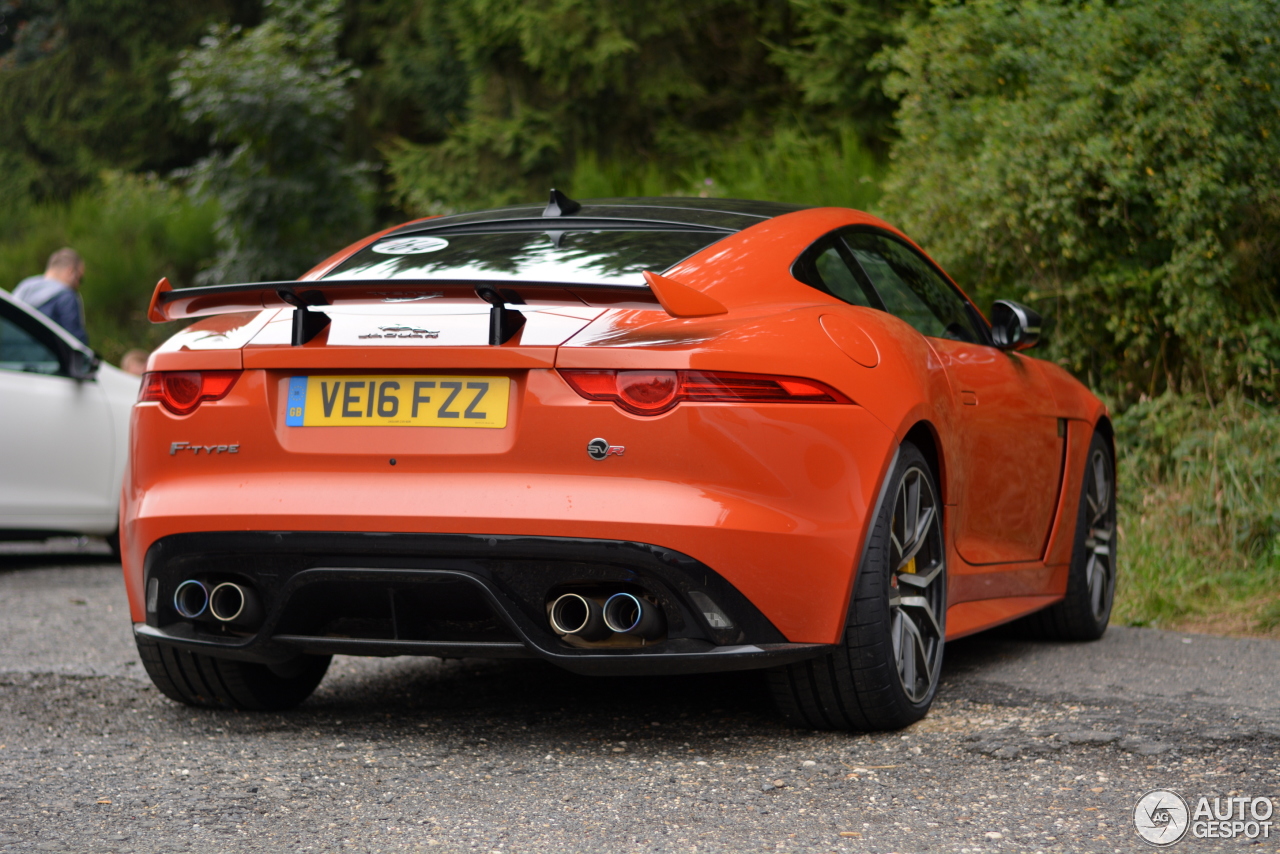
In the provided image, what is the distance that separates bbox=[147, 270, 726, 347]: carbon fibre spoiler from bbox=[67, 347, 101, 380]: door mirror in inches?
191

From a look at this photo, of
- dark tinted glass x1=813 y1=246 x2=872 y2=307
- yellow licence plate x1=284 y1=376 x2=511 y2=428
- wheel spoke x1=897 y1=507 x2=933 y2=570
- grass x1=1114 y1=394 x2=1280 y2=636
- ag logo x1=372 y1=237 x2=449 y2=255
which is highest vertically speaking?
ag logo x1=372 y1=237 x2=449 y2=255

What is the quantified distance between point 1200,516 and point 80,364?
576 cm

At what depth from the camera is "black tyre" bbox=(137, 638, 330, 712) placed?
12.9 ft

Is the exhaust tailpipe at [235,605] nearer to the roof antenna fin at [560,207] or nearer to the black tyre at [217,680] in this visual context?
the black tyre at [217,680]

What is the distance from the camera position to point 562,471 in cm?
321

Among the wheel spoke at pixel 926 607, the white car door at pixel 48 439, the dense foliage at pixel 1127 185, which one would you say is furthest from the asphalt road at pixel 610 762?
the white car door at pixel 48 439

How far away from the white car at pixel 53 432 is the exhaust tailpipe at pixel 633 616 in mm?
5238

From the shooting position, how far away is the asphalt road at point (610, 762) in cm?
284

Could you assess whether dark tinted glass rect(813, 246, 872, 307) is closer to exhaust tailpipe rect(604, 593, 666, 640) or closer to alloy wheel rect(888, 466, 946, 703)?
alloy wheel rect(888, 466, 946, 703)

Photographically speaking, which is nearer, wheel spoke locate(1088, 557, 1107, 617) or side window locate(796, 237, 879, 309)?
side window locate(796, 237, 879, 309)

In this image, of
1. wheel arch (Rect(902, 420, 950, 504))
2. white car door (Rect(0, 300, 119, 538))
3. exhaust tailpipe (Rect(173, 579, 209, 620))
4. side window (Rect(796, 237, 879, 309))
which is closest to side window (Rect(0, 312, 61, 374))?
white car door (Rect(0, 300, 119, 538))

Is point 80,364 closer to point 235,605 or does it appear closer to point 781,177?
point 235,605

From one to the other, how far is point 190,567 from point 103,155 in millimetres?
26029

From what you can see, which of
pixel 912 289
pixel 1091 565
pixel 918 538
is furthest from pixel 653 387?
pixel 1091 565
